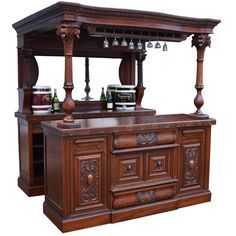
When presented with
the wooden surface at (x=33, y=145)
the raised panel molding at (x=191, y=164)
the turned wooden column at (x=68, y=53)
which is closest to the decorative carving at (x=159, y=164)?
the raised panel molding at (x=191, y=164)

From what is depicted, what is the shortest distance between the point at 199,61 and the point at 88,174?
2.01m

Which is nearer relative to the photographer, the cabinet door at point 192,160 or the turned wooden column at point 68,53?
the turned wooden column at point 68,53

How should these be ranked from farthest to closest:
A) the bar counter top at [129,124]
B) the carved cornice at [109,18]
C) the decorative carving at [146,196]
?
the decorative carving at [146,196]
the bar counter top at [129,124]
the carved cornice at [109,18]

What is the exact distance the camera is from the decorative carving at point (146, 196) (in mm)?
4055

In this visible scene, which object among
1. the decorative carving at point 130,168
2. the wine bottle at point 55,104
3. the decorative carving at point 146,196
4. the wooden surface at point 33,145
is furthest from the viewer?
the wine bottle at point 55,104

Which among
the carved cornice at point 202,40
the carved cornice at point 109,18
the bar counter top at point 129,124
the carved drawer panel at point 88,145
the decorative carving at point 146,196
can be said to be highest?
the carved cornice at point 109,18

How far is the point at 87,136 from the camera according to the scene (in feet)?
12.1

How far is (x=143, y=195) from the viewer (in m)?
4.08

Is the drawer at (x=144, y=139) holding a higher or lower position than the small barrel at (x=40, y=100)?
lower

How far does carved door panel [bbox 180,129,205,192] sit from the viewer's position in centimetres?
433

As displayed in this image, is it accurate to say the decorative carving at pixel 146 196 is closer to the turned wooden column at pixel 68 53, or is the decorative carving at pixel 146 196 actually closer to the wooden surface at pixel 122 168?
the wooden surface at pixel 122 168

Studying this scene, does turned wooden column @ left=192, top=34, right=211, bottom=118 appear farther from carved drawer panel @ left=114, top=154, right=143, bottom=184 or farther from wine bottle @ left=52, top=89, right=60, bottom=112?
wine bottle @ left=52, top=89, right=60, bottom=112

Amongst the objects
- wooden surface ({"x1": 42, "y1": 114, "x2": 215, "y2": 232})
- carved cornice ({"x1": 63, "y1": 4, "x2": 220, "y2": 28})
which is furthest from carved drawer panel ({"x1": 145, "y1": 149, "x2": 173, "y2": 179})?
carved cornice ({"x1": 63, "y1": 4, "x2": 220, "y2": 28})

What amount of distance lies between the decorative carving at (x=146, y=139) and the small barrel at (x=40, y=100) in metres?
1.56
